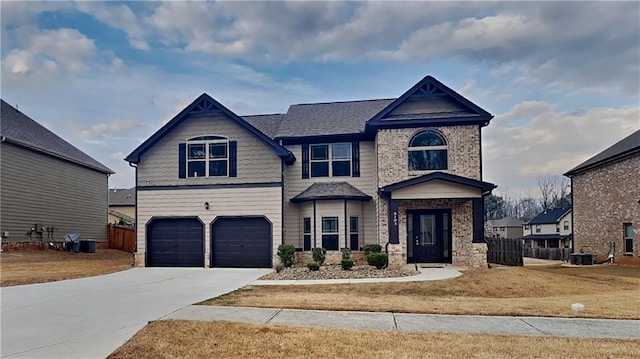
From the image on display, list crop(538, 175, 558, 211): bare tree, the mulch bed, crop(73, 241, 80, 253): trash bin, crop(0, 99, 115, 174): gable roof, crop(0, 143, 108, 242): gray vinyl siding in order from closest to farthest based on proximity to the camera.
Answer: the mulch bed < crop(0, 143, 108, 242): gray vinyl siding < crop(0, 99, 115, 174): gable roof < crop(73, 241, 80, 253): trash bin < crop(538, 175, 558, 211): bare tree

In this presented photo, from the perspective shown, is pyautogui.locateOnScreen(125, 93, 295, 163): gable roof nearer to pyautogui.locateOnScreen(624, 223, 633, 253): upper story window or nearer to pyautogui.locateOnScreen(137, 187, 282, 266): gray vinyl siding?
pyautogui.locateOnScreen(137, 187, 282, 266): gray vinyl siding

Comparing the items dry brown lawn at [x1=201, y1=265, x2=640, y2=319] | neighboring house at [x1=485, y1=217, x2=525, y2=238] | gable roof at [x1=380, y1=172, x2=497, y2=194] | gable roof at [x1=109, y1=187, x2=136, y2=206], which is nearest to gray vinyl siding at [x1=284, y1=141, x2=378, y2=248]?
gable roof at [x1=380, y1=172, x2=497, y2=194]

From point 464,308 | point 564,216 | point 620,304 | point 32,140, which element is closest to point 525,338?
point 464,308

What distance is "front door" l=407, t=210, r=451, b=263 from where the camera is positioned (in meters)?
18.8

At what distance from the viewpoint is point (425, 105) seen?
19.4m

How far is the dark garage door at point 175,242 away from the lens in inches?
789

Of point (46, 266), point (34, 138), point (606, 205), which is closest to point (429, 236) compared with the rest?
point (606, 205)

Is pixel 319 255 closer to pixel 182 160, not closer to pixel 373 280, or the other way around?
pixel 373 280

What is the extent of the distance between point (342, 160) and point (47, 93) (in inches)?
557

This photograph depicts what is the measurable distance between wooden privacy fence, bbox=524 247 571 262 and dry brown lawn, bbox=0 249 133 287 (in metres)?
29.3

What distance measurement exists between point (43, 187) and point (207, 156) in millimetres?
10803

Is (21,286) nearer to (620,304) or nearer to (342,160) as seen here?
(342,160)

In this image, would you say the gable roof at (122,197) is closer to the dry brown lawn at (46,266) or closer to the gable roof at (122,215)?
the gable roof at (122,215)

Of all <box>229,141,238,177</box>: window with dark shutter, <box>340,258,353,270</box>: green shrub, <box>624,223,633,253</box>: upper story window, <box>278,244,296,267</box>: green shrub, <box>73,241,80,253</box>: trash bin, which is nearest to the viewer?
<box>340,258,353,270</box>: green shrub
